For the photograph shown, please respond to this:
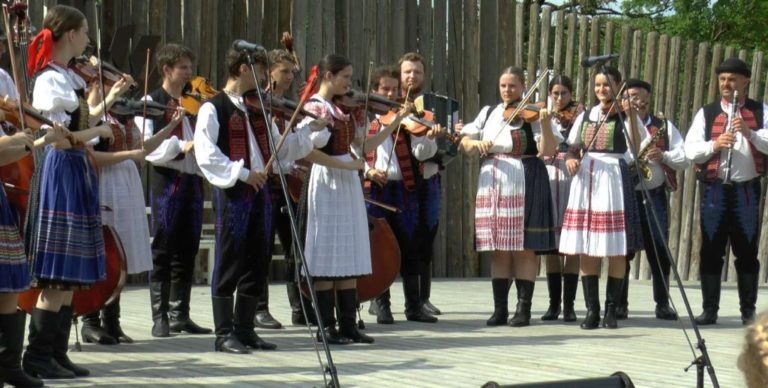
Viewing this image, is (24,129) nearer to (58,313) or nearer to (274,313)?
(58,313)

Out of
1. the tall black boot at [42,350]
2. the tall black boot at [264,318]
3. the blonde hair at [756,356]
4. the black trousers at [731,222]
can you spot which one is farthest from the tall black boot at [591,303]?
the blonde hair at [756,356]

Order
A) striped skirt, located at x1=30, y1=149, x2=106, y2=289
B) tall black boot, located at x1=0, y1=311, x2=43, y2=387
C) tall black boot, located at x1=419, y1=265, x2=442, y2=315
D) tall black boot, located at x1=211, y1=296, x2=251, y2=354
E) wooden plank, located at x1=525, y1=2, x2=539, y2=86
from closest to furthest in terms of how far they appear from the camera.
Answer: tall black boot, located at x1=0, y1=311, x2=43, y2=387, striped skirt, located at x1=30, y1=149, x2=106, y2=289, tall black boot, located at x1=211, y1=296, x2=251, y2=354, tall black boot, located at x1=419, y1=265, x2=442, y2=315, wooden plank, located at x1=525, y1=2, x2=539, y2=86

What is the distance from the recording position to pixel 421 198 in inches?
354

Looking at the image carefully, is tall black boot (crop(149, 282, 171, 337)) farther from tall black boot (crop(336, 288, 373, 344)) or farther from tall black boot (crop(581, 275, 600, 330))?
tall black boot (crop(581, 275, 600, 330))

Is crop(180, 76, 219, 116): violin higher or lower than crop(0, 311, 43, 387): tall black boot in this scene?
higher

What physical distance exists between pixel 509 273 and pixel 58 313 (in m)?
3.64

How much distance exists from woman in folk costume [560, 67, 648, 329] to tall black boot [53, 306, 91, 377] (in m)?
3.60

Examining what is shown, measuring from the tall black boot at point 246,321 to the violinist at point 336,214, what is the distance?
1.45ft

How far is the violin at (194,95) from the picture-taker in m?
8.02

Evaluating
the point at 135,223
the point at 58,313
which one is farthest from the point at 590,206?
the point at 58,313

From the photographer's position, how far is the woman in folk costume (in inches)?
336

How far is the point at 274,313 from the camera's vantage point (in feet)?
30.3

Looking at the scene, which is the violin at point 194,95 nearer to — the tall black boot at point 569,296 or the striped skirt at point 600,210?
the striped skirt at point 600,210

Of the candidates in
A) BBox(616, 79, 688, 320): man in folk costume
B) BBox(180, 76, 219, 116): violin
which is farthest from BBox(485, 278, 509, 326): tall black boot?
BBox(180, 76, 219, 116): violin
